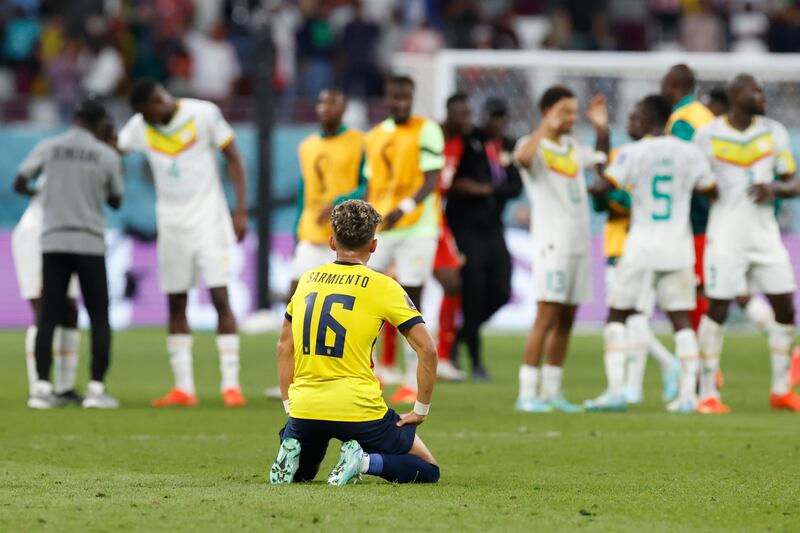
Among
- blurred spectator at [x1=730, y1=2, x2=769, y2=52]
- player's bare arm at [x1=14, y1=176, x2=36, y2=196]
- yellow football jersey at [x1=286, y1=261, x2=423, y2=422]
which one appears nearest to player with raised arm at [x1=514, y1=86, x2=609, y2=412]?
player's bare arm at [x1=14, y1=176, x2=36, y2=196]

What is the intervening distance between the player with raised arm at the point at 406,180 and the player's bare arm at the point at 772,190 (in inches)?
89.5

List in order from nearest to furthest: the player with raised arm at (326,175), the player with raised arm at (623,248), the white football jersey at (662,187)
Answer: the white football jersey at (662,187) < the player with raised arm at (623,248) < the player with raised arm at (326,175)

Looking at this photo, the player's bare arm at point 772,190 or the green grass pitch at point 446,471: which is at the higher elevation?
the player's bare arm at point 772,190

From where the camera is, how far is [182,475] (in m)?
8.18

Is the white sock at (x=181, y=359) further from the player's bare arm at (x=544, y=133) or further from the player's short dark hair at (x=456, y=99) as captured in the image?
the player's short dark hair at (x=456, y=99)

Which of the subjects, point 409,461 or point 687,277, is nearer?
point 409,461

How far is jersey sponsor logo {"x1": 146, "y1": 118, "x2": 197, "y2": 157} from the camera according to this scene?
1216cm

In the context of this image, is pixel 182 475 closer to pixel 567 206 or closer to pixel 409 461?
pixel 409 461

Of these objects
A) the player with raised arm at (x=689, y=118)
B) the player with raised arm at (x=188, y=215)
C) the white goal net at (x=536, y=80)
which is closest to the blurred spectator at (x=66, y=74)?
the white goal net at (x=536, y=80)

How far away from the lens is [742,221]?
11.9m

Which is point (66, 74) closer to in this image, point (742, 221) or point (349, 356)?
point (742, 221)

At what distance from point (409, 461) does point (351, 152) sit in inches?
208

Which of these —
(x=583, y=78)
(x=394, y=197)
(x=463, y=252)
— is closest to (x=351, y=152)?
(x=394, y=197)

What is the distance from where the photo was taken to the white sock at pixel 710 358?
1196cm
